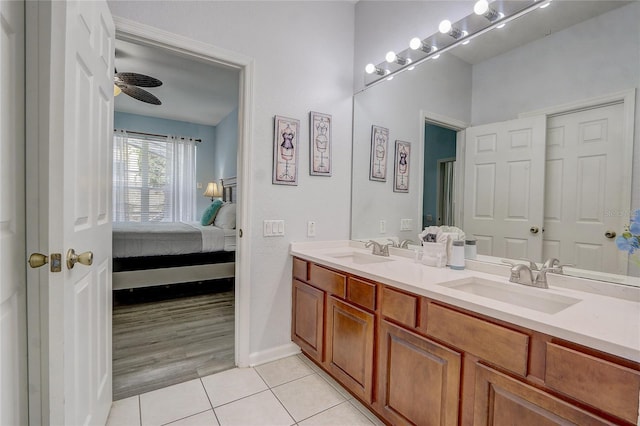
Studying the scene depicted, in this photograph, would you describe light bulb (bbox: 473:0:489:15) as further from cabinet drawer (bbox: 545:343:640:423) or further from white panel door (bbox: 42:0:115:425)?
white panel door (bbox: 42:0:115:425)

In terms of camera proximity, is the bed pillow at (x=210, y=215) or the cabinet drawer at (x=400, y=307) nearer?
the cabinet drawer at (x=400, y=307)

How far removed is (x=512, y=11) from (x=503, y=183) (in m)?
0.88

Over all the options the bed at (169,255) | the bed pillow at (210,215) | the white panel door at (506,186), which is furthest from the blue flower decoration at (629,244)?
the bed pillow at (210,215)

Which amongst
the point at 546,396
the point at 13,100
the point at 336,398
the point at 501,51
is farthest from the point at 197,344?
the point at 501,51

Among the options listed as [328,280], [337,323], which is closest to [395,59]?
[328,280]

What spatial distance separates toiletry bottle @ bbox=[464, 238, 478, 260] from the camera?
1.74 meters

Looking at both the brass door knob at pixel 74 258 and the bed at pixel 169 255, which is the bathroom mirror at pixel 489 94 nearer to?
the brass door knob at pixel 74 258

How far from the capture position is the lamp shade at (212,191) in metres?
6.00

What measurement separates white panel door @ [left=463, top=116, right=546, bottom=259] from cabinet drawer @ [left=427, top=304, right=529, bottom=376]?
2.13 feet

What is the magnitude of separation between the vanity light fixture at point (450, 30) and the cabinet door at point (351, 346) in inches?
66.2

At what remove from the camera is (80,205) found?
114 centimetres

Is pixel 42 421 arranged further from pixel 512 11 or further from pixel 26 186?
pixel 512 11

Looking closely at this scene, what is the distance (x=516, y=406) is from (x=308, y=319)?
135 centimetres

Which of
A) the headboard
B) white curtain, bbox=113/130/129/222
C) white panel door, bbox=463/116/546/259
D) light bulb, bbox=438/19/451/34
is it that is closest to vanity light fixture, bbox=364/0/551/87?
light bulb, bbox=438/19/451/34
